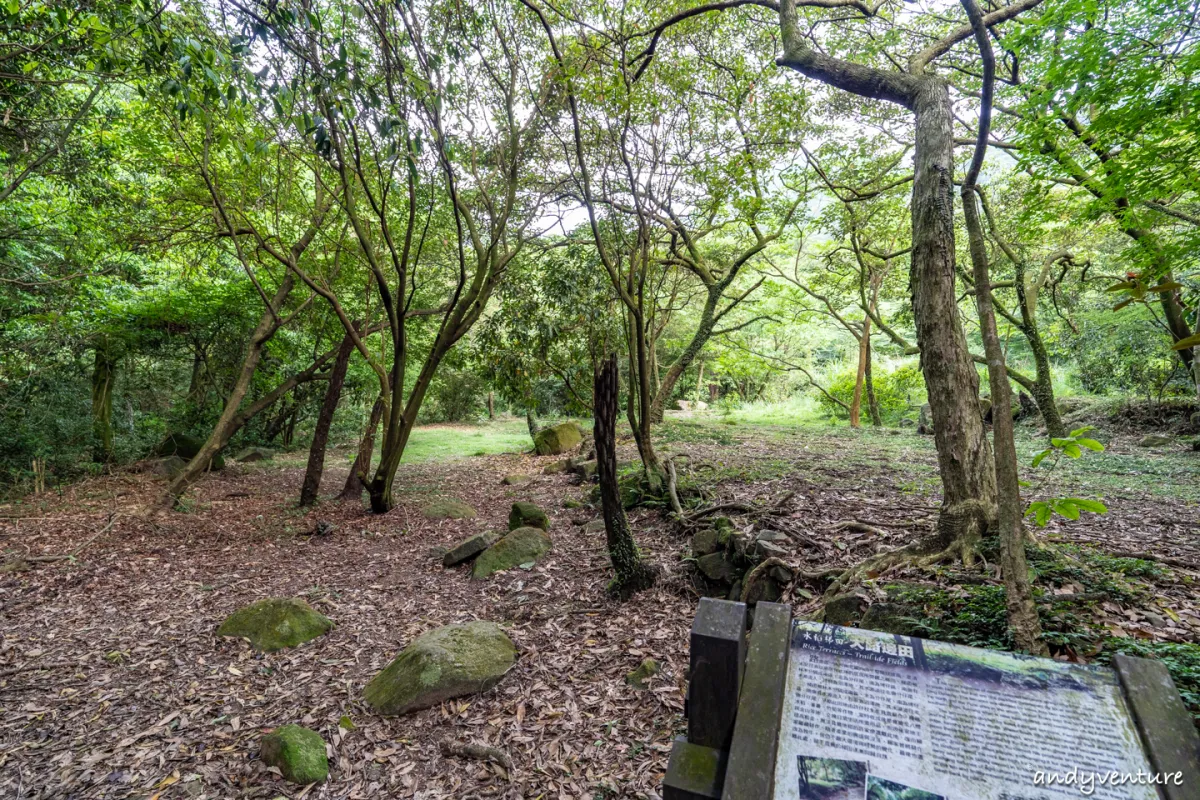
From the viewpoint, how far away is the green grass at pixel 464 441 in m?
13.7

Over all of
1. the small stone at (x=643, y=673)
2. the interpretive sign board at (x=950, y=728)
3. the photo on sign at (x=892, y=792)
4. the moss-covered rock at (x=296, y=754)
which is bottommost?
the moss-covered rock at (x=296, y=754)

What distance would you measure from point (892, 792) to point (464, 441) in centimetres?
1530

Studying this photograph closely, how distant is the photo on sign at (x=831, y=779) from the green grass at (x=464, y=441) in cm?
1208

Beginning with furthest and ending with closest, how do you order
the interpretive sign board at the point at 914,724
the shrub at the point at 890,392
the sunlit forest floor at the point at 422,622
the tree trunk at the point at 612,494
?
the shrub at the point at 890,392, the tree trunk at the point at 612,494, the sunlit forest floor at the point at 422,622, the interpretive sign board at the point at 914,724

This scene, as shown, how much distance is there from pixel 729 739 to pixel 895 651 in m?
0.63

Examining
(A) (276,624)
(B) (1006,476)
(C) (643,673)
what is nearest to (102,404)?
(A) (276,624)

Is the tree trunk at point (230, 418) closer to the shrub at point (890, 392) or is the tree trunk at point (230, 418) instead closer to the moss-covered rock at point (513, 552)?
the moss-covered rock at point (513, 552)

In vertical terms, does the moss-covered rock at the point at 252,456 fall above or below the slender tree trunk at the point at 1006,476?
below

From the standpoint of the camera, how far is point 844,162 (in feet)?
32.3

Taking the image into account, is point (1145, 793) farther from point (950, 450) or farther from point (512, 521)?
point (512, 521)

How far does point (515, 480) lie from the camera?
32.2ft

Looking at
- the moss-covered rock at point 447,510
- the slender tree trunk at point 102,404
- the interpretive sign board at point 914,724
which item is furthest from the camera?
the slender tree trunk at point 102,404

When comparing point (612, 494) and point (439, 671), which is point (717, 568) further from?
point (439, 671)

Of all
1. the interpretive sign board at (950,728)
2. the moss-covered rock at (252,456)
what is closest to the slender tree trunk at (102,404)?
the moss-covered rock at (252,456)
